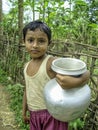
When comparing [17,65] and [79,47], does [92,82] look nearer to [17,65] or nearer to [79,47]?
[79,47]

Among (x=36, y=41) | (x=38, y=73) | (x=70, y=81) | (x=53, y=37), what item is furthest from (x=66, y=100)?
(x=53, y=37)

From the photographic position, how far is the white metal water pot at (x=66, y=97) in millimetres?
1828

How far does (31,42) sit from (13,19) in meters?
5.88

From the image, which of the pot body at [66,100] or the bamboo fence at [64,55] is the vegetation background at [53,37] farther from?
the pot body at [66,100]

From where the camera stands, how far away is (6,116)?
4.17 meters

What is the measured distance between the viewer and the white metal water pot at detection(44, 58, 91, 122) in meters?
1.83

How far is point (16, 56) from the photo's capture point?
548cm

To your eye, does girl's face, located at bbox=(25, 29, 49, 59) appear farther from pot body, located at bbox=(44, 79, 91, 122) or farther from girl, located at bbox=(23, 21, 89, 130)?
pot body, located at bbox=(44, 79, 91, 122)

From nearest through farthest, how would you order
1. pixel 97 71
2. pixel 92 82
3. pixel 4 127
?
pixel 92 82 → pixel 97 71 → pixel 4 127

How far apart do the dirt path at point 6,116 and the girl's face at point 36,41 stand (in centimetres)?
200

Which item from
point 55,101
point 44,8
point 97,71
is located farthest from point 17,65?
point 55,101

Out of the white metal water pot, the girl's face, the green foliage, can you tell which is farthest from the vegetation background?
the white metal water pot

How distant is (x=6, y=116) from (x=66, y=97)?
250 centimetres

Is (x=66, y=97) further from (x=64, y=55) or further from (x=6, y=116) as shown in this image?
(x=6, y=116)
